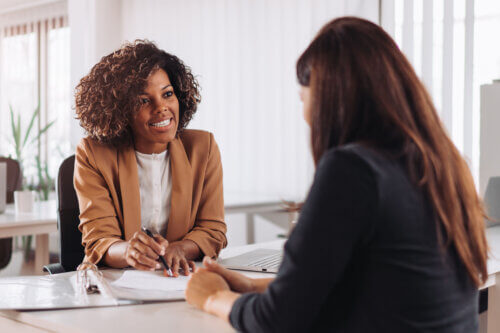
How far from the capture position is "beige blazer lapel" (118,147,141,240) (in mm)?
1640

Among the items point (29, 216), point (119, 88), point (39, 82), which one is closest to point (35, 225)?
point (29, 216)

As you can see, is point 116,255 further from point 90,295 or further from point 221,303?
point 221,303

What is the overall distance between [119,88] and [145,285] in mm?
699

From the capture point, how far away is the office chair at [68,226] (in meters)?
1.83

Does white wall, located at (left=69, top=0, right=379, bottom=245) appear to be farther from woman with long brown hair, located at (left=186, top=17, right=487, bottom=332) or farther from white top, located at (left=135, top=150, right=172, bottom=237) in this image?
woman with long brown hair, located at (left=186, top=17, right=487, bottom=332)

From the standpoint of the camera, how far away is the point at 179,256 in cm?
146

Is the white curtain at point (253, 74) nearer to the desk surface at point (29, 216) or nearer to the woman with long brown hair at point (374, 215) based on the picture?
the desk surface at point (29, 216)

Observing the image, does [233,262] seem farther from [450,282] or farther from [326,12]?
[326,12]

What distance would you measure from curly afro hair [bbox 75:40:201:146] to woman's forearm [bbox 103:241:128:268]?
0.39 meters

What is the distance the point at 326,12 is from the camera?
376cm

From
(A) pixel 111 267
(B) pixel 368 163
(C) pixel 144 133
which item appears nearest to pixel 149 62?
(C) pixel 144 133

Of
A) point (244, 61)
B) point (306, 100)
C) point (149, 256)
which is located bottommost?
point (149, 256)

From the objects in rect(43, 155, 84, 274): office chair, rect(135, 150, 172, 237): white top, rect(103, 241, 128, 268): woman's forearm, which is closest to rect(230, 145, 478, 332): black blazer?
rect(103, 241, 128, 268): woman's forearm

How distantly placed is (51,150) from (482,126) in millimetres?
4660
